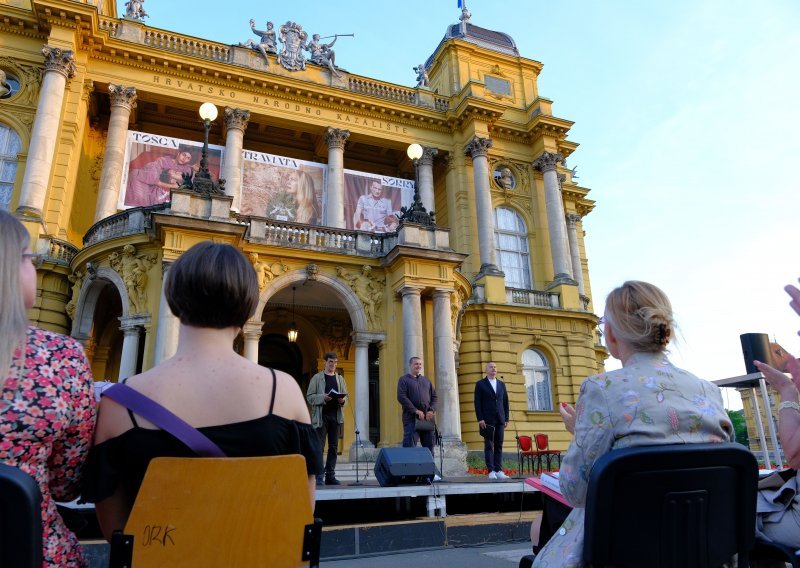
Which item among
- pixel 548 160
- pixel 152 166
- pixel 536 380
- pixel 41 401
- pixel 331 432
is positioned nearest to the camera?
pixel 41 401

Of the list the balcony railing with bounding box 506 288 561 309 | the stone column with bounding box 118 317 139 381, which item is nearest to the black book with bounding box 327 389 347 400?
the stone column with bounding box 118 317 139 381

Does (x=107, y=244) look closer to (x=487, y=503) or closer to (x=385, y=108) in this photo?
(x=487, y=503)

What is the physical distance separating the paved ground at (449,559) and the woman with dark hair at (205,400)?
13.8ft

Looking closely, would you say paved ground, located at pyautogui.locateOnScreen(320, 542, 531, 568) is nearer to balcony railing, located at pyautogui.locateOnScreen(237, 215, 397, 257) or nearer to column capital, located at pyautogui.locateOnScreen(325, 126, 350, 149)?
balcony railing, located at pyautogui.locateOnScreen(237, 215, 397, 257)

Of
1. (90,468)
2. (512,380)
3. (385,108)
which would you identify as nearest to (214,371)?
(90,468)

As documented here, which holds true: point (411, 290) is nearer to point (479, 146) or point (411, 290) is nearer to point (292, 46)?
point (479, 146)

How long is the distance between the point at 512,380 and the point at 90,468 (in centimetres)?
1955

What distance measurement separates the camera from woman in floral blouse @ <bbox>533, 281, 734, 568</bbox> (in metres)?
2.22

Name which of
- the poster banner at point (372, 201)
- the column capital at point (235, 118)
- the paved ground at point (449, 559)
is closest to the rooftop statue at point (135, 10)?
the column capital at point (235, 118)

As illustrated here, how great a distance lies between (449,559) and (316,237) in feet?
34.3

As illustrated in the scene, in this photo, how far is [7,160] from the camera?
59.6 feet

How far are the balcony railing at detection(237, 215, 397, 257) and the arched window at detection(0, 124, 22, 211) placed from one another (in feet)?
30.4

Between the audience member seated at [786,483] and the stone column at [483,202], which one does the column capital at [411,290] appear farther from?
the audience member seated at [786,483]

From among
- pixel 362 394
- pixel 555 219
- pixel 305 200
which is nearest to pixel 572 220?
pixel 555 219
